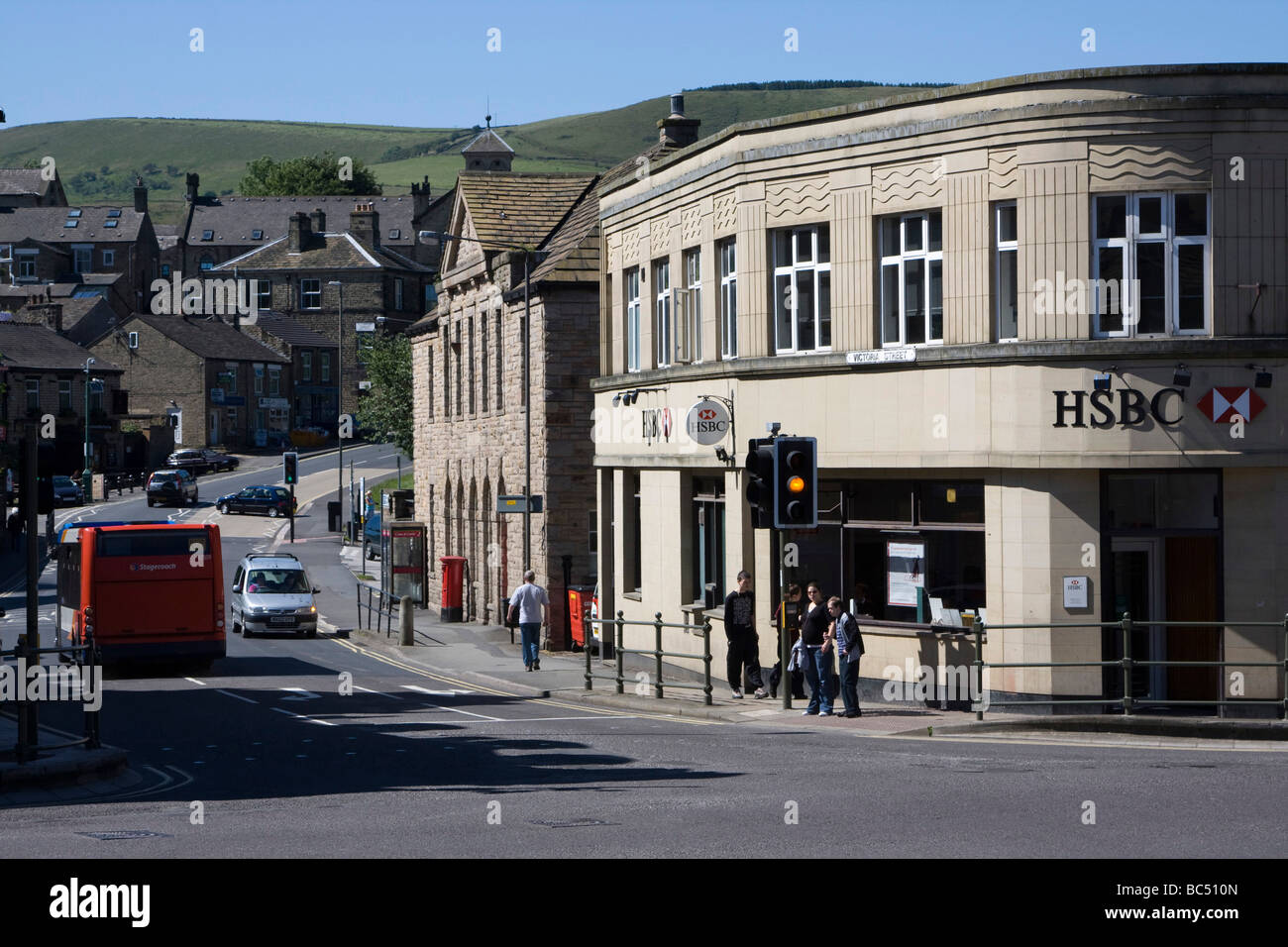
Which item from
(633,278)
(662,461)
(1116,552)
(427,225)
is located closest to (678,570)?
(662,461)

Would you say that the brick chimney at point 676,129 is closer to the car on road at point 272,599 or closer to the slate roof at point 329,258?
the car on road at point 272,599

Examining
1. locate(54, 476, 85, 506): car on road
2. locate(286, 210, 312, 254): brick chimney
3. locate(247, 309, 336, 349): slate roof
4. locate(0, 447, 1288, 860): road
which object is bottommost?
locate(0, 447, 1288, 860): road

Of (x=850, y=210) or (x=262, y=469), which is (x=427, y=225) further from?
(x=850, y=210)

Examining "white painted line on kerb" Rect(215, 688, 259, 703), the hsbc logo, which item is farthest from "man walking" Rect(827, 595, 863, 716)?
"white painted line on kerb" Rect(215, 688, 259, 703)

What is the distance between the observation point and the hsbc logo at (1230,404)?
20922 millimetres

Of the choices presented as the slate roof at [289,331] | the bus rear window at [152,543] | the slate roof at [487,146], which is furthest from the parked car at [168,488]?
the slate roof at [487,146]

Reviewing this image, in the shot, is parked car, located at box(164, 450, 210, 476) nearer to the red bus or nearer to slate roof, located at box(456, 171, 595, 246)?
slate roof, located at box(456, 171, 595, 246)

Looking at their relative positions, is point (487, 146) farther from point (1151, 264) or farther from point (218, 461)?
point (1151, 264)

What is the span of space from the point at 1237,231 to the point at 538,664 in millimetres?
15062

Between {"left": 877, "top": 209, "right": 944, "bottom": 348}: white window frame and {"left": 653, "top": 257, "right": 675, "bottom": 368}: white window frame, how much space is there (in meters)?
6.22

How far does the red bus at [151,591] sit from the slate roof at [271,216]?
99.5 metres

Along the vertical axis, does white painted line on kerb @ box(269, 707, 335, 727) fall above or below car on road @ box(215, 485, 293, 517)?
below

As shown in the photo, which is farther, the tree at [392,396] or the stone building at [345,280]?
the stone building at [345,280]

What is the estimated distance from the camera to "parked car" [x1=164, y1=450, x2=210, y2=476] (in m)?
96.7
